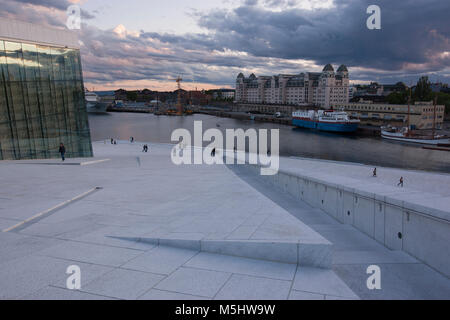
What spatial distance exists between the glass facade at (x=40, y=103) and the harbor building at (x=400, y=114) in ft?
250

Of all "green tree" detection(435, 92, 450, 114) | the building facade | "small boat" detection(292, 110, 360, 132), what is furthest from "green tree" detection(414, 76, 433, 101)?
"small boat" detection(292, 110, 360, 132)

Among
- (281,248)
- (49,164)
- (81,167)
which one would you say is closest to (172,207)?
(281,248)

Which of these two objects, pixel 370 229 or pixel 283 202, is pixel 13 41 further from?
pixel 370 229

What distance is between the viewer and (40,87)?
21438 millimetres

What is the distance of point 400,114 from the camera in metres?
82.9

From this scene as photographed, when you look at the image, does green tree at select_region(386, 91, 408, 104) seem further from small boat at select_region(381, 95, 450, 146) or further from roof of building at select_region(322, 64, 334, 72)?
small boat at select_region(381, 95, 450, 146)

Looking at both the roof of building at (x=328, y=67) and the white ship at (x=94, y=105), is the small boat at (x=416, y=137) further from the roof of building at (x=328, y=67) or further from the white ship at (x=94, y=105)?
the white ship at (x=94, y=105)

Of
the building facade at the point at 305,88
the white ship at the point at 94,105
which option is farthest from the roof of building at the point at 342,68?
the white ship at the point at 94,105

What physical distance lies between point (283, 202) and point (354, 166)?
50.2 feet

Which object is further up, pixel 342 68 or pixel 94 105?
pixel 342 68

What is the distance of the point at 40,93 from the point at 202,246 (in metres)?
20.4

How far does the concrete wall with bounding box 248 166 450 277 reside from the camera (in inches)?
273

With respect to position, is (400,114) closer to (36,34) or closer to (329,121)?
(329,121)
